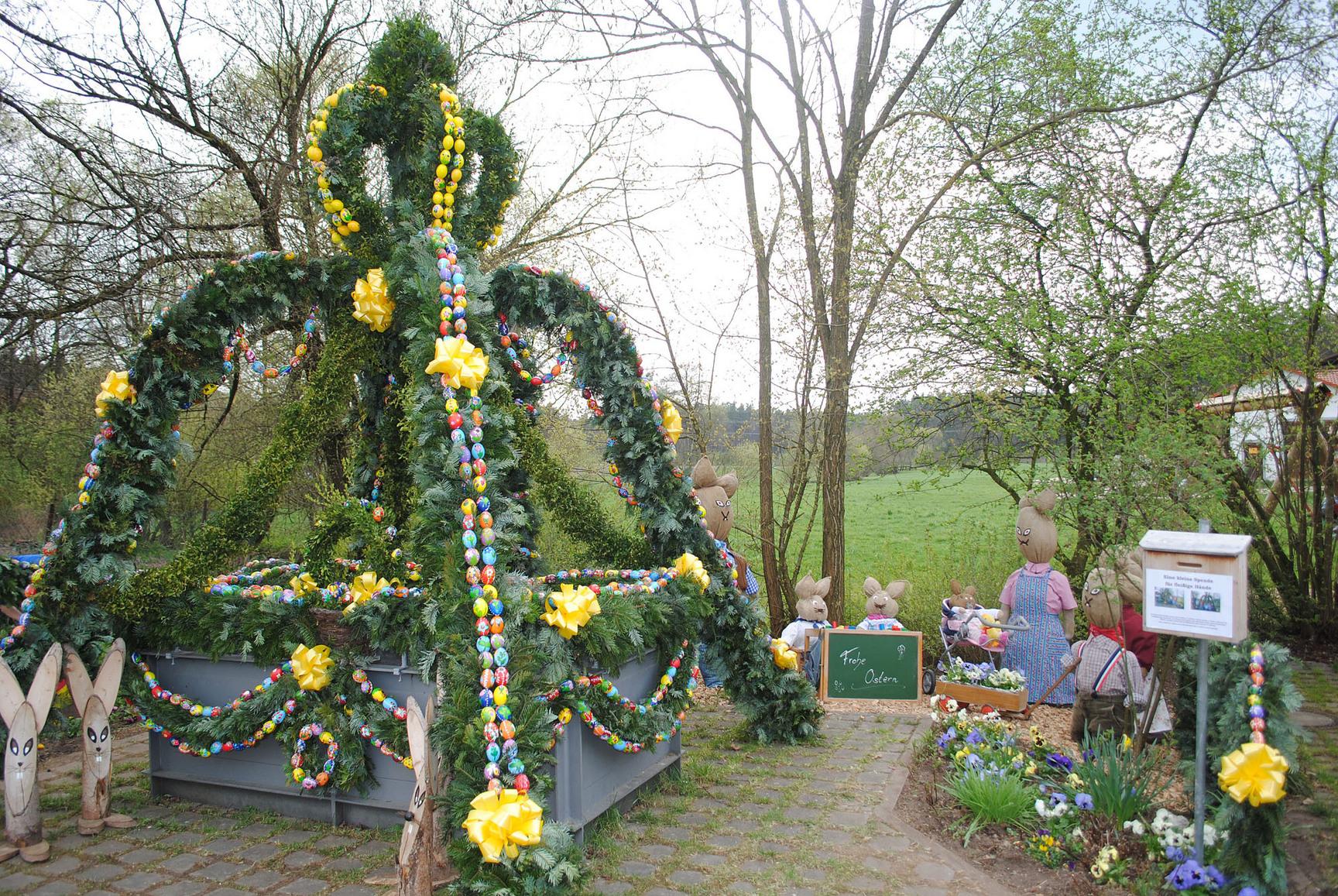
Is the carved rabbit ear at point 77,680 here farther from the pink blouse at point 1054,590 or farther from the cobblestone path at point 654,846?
the pink blouse at point 1054,590

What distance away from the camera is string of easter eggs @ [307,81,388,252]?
4020 mm

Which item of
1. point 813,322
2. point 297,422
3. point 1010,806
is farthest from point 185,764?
point 813,322

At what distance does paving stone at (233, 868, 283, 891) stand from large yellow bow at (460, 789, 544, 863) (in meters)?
1.21

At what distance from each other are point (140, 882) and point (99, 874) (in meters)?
0.24

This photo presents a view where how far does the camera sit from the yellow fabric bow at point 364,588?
13.5 feet

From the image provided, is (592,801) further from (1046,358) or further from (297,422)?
(1046,358)

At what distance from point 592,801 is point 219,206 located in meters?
6.00

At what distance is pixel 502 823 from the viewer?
2.89 metres

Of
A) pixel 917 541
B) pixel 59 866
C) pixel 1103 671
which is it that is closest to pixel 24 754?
pixel 59 866

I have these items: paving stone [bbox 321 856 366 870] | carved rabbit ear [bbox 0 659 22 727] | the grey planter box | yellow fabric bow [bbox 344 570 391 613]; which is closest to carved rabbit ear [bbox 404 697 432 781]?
the grey planter box

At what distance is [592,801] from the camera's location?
3.95 m

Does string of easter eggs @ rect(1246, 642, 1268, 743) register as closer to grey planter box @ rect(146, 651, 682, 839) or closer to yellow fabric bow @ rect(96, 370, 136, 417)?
grey planter box @ rect(146, 651, 682, 839)

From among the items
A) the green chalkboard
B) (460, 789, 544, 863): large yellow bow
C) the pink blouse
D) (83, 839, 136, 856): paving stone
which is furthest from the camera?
the green chalkboard

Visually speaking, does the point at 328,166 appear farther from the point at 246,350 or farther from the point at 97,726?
the point at 97,726
